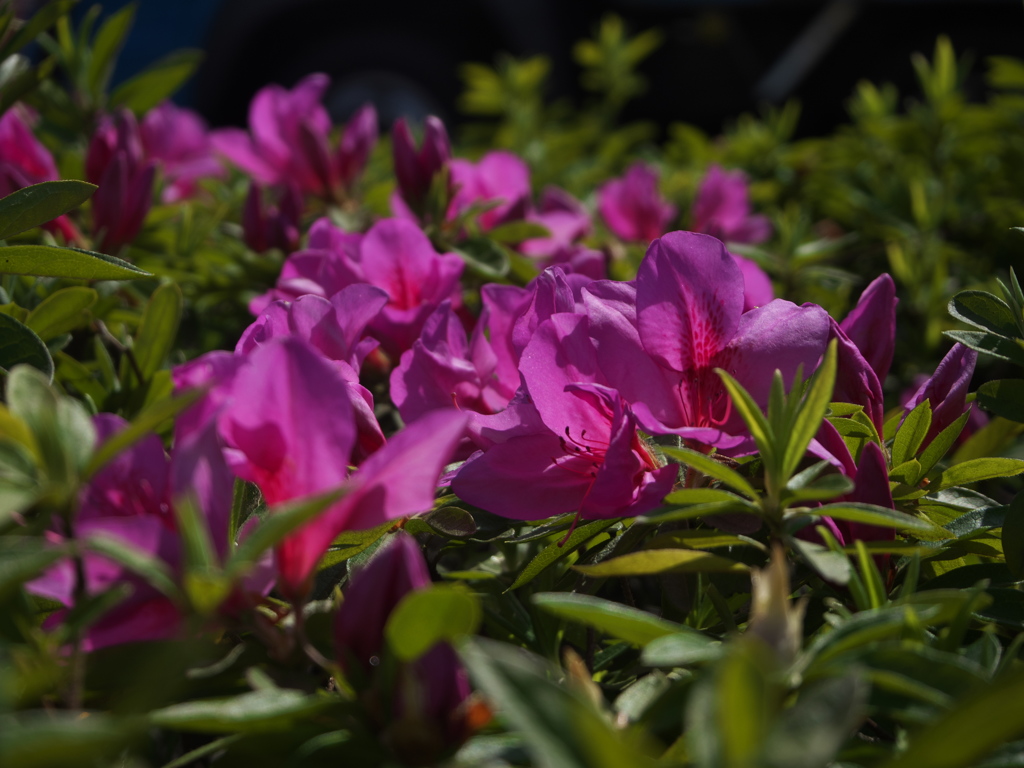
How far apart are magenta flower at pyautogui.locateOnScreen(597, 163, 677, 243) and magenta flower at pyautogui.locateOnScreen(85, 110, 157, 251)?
94 cm

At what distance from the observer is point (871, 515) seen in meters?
0.63

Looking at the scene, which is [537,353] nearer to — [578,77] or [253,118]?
[253,118]

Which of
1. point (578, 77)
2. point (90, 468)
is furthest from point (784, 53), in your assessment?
point (90, 468)

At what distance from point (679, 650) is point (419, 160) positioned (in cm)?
110

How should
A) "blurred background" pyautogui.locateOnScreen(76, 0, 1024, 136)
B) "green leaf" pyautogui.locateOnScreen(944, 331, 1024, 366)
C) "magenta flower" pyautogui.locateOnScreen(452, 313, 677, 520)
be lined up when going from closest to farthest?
"magenta flower" pyautogui.locateOnScreen(452, 313, 677, 520)
"green leaf" pyautogui.locateOnScreen(944, 331, 1024, 366)
"blurred background" pyautogui.locateOnScreen(76, 0, 1024, 136)

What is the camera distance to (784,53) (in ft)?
21.4

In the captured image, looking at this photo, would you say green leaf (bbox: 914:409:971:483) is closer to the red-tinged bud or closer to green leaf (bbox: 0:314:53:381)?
green leaf (bbox: 0:314:53:381)

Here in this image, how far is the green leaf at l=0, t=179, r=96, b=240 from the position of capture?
843mm

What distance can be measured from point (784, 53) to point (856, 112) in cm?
425

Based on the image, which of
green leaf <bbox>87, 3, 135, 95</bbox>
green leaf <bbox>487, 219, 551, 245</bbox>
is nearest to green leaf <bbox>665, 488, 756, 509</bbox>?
green leaf <bbox>487, 219, 551, 245</bbox>

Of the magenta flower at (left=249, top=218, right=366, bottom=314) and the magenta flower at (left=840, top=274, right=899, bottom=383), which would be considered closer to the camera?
the magenta flower at (left=840, top=274, right=899, bottom=383)

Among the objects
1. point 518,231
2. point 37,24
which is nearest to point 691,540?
point 518,231

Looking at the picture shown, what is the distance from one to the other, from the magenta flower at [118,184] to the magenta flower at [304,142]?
1.10 ft

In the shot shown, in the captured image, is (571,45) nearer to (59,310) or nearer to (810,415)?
(59,310)
